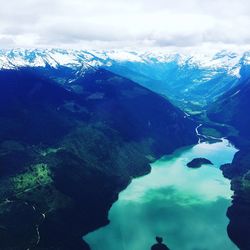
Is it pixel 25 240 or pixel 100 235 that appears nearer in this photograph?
pixel 25 240

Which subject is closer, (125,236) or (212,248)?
(212,248)

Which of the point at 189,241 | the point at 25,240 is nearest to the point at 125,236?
the point at 189,241

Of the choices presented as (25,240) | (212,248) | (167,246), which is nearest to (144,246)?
(167,246)

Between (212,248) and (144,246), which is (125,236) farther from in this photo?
(212,248)

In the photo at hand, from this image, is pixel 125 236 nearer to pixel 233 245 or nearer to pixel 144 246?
pixel 144 246

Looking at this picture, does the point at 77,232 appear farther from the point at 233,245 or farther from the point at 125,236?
the point at 233,245

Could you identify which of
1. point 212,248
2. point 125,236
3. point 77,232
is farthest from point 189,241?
point 77,232

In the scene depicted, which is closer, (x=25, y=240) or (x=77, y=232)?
(x=25, y=240)

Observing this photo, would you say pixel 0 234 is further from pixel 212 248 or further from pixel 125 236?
pixel 212 248
